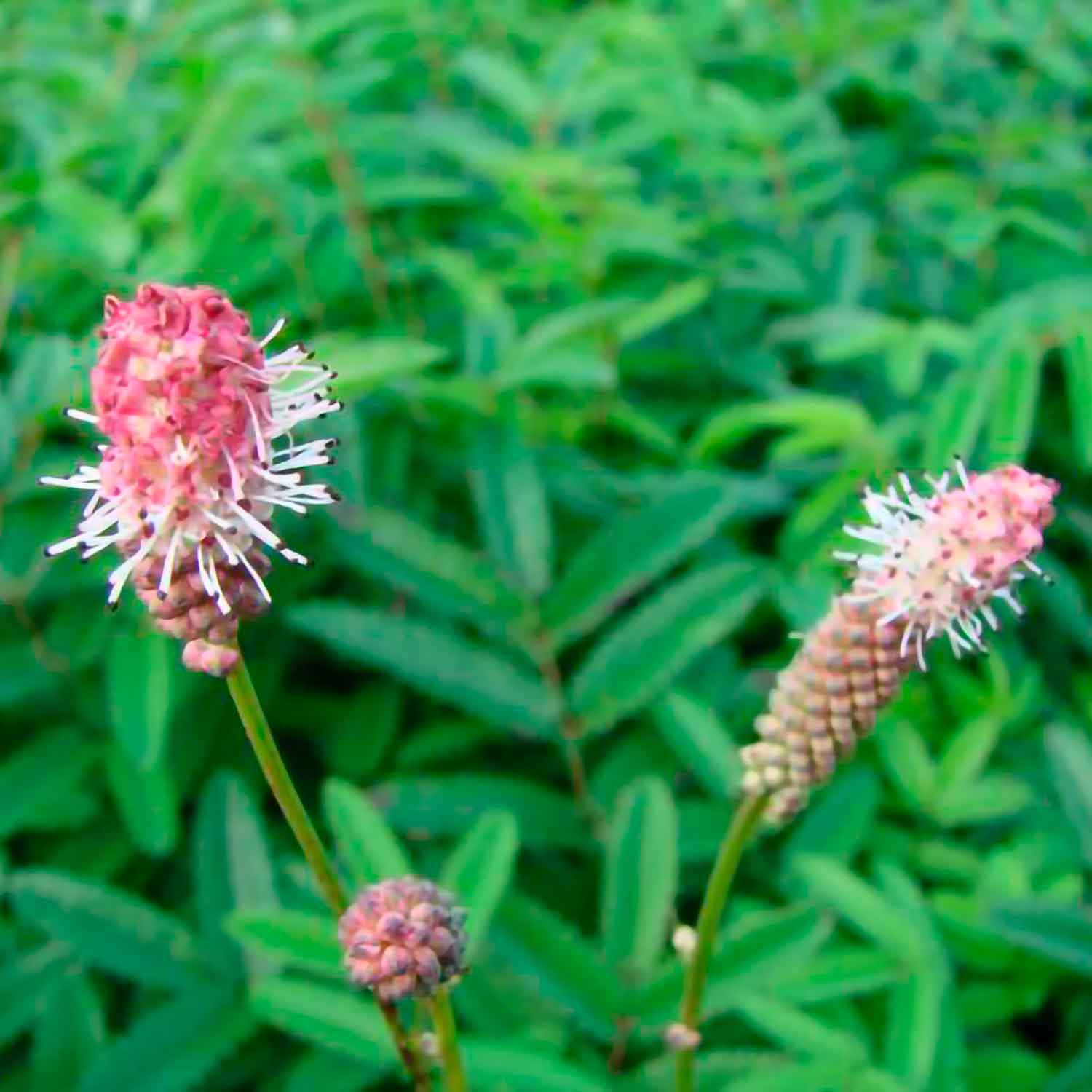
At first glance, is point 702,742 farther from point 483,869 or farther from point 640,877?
point 483,869

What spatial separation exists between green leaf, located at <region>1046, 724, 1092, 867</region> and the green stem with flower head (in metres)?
0.99

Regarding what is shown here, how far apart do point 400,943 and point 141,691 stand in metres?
0.80

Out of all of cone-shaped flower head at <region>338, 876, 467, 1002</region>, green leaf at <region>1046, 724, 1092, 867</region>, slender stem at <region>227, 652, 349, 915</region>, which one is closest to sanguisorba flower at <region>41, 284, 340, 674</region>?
slender stem at <region>227, 652, 349, 915</region>

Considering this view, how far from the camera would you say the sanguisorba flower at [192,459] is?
2.72 ft

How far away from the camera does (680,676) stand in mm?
1948

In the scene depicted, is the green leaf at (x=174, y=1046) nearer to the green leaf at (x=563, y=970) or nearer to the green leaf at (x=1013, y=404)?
the green leaf at (x=563, y=970)

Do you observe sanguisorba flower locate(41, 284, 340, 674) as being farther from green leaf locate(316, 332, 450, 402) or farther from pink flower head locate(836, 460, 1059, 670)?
green leaf locate(316, 332, 450, 402)

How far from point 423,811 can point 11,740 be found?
0.65 meters

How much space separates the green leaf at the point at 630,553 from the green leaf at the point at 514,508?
1.7 inches

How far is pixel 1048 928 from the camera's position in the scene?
1537mm

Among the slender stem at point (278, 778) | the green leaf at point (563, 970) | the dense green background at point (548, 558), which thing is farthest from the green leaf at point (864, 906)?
A: the slender stem at point (278, 778)

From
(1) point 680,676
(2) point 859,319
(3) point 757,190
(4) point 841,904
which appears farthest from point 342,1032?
(3) point 757,190

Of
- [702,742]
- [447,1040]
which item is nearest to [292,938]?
[447,1040]

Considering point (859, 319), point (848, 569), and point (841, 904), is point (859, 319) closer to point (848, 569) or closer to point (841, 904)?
point (841, 904)
